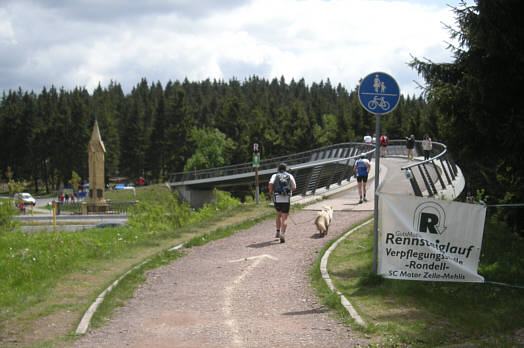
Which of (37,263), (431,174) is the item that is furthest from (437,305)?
(431,174)

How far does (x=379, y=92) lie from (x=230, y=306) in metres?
3.98

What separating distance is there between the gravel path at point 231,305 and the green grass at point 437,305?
48 centimetres

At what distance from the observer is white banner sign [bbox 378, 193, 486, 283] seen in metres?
7.31

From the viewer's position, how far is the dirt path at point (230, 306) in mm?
6121

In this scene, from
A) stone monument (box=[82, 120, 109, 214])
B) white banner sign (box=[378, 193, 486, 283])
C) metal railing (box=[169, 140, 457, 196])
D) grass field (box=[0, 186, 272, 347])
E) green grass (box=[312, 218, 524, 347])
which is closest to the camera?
green grass (box=[312, 218, 524, 347])

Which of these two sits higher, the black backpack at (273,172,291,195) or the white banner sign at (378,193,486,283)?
the black backpack at (273,172,291,195)

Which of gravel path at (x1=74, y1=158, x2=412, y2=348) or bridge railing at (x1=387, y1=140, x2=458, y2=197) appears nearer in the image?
gravel path at (x1=74, y1=158, x2=412, y2=348)

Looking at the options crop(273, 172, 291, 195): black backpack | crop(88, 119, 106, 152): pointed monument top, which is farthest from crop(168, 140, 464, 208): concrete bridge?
crop(88, 119, 106, 152): pointed monument top

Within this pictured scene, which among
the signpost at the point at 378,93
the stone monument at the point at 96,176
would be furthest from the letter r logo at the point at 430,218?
the stone monument at the point at 96,176

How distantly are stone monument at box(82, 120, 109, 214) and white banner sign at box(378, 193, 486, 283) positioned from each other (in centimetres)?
4893

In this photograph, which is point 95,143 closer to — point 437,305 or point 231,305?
point 231,305

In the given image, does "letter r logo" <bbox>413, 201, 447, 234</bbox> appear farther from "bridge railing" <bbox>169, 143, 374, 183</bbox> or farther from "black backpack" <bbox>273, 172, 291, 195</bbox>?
"bridge railing" <bbox>169, 143, 374, 183</bbox>

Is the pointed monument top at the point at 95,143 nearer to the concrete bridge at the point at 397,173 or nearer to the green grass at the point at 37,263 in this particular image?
the concrete bridge at the point at 397,173

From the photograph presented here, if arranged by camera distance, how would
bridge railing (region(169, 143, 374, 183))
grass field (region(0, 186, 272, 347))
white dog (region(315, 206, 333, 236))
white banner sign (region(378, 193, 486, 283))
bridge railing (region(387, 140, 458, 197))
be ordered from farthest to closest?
bridge railing (region(169, 143, 374, 183)) → bridge railing (region(387, 140, 458, 197)) → white dog (region(315, 206, 333, 236)) → white banner sign (region(378, 193, 486, 283)) → grass field (region(0, 186, 272, 347))
